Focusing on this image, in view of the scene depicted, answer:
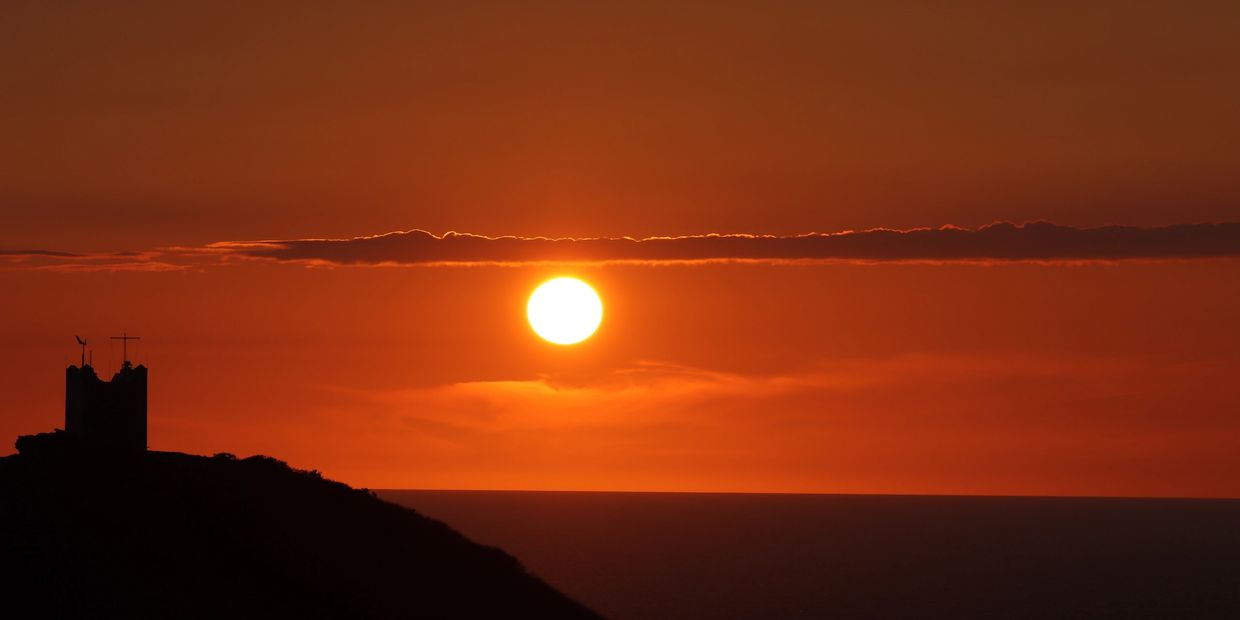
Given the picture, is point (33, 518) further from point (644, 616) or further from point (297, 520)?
point (644, 616)

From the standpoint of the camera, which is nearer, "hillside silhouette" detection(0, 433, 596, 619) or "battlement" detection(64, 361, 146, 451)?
"hillside silhouette" detection(0, 433, 596, 619)

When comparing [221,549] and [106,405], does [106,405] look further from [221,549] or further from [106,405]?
[221,549]

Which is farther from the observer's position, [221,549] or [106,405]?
[106,405]

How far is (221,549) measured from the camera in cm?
6588

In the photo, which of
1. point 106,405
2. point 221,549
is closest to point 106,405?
point 106,405

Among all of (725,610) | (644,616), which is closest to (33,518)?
(644,616)

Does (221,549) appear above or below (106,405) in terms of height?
below

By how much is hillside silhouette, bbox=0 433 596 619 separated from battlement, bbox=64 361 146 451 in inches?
164

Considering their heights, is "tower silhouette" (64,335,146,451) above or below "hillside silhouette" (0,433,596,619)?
above

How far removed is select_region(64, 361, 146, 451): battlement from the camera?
81.1 meters

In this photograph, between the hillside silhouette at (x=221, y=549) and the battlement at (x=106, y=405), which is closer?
the hillside silhouette at (x=221, y=549)

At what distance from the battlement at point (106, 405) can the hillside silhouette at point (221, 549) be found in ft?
13.7

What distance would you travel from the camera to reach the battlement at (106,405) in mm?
81062

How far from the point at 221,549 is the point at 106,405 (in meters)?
18.4
